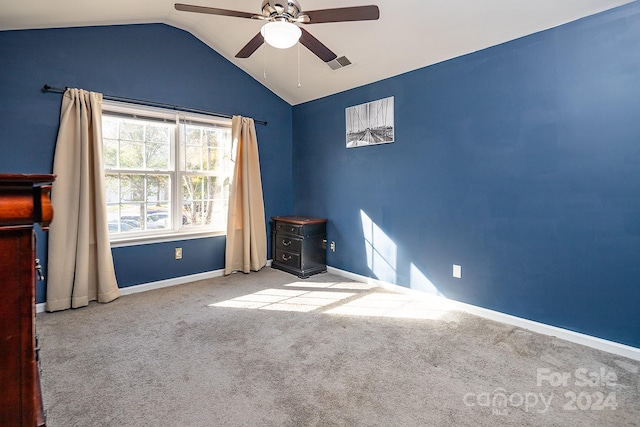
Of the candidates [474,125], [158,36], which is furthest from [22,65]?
[474,125]

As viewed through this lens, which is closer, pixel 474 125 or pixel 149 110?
pixel 474 125

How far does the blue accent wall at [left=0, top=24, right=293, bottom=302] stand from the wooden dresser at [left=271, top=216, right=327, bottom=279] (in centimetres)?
47

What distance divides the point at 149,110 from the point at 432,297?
3.64 meters

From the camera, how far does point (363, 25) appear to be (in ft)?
10.1

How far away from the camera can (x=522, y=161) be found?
2742 millimetres

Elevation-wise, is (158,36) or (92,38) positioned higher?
(158,36)

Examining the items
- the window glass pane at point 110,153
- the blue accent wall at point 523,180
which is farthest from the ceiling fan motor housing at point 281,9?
the window glass pane at point 110,153

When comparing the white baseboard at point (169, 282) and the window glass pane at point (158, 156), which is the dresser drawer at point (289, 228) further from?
the window glass pane at point (158, 156)

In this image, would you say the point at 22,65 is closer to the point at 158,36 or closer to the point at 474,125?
the point at 158,36

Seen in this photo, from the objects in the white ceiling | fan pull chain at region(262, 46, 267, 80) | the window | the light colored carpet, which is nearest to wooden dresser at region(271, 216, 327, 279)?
the window

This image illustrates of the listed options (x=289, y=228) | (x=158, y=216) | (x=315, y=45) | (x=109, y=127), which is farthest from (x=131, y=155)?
(x=315, y=45)

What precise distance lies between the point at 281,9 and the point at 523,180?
2.28 metres

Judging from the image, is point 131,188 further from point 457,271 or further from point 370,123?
point 457,271

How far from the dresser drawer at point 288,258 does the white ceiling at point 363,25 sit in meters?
2.24
